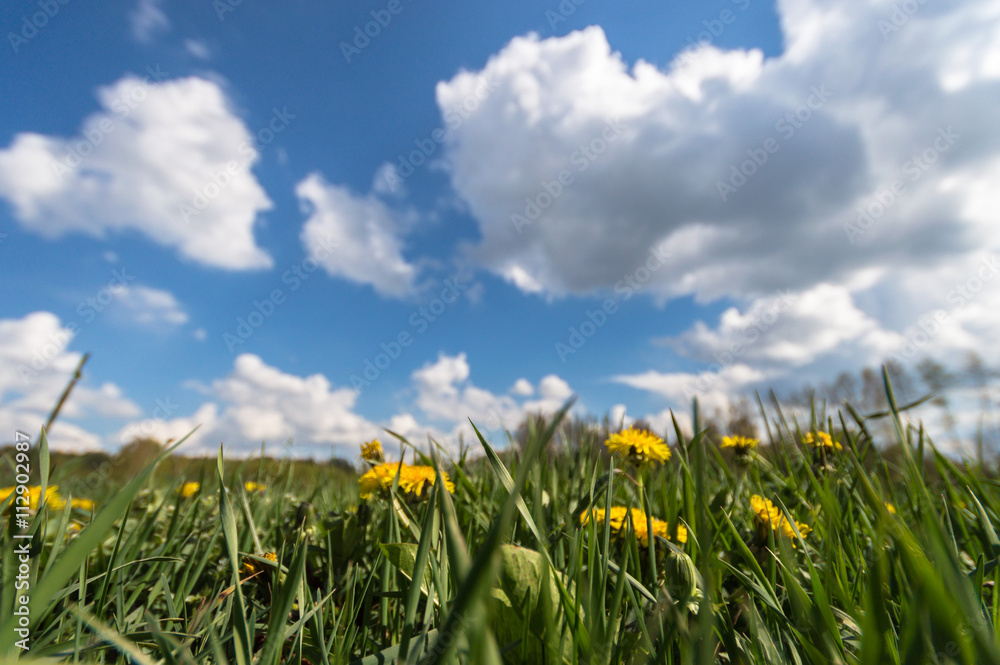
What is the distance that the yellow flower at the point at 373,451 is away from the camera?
7.58 ft

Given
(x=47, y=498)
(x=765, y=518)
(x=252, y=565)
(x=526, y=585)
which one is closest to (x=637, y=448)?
(x=765, y=518)

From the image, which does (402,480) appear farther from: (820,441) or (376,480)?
(820,441)

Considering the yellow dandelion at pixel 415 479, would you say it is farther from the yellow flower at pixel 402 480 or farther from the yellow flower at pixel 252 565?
the yellow flower at pixel 252 565

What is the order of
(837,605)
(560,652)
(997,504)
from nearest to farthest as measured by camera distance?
1. (560,652)
2. (837,605)
3. (997,504)

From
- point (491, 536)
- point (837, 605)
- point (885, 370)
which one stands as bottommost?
point (837, 605)

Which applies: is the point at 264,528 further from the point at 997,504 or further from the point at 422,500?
the point at 997,504

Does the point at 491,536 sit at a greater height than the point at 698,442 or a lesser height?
lesser

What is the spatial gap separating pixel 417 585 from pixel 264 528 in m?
1.59

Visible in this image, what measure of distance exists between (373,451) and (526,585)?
1518 mm

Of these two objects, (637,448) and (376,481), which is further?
(637,448)

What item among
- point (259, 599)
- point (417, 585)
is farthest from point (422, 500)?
point (417, 585)

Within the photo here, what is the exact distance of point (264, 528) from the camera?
208 cm

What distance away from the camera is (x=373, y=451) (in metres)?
2.35

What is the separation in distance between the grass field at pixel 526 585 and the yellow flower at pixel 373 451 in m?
0.40
